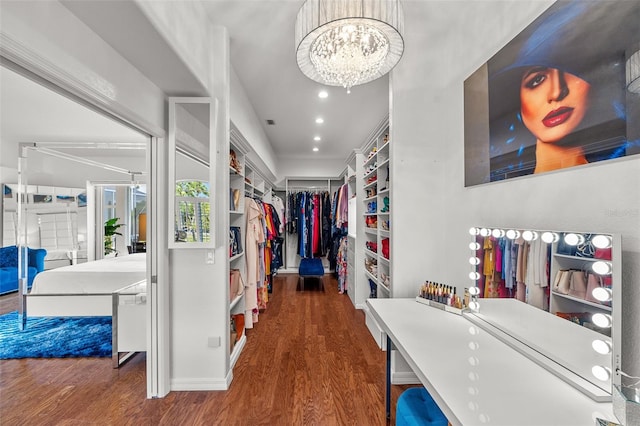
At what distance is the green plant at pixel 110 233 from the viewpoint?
4227mm

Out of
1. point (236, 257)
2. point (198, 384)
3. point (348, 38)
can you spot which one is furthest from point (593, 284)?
point (236, 257)

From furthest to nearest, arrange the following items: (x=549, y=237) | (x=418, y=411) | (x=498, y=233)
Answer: (x=498, y=233)
(x=418, y=411)
(x=549, y=237)

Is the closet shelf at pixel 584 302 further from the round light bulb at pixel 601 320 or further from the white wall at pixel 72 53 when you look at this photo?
the white wall at pixel 72 53

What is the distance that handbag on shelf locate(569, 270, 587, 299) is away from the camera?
97 centimetres

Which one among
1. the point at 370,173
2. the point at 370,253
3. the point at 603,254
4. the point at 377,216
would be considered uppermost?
the point at 370,173

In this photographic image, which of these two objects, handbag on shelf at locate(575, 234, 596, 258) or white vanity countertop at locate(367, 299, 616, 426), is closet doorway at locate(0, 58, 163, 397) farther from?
handbag on shelf at locate(575, 234, 596, 258)

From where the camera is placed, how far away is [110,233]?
4305mm

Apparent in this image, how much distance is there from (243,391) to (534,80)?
2.73m

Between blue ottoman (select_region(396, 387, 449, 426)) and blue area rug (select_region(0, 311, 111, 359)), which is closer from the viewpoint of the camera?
blue ottoman (select_region(396, 387, 449, 426))

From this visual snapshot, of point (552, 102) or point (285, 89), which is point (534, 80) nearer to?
point (552, 102)

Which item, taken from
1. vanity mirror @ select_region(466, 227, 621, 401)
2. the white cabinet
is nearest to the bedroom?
the white cabinet

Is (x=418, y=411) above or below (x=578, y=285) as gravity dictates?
→ below

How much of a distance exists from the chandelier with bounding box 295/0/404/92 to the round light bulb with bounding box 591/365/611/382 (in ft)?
5.10

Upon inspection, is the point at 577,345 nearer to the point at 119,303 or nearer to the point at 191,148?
the point at 191,148
